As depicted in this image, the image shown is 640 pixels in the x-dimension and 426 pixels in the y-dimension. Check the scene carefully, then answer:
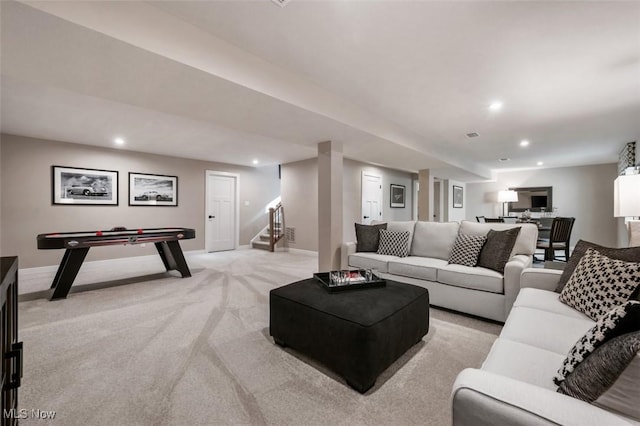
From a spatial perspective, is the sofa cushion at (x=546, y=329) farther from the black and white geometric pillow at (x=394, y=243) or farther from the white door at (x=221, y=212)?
the white door at (x=221, y=212)

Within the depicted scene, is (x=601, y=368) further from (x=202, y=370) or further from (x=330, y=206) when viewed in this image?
(x=330, y=206)

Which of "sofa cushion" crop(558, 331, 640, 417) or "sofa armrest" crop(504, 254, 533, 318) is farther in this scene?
"sofa armrest" crop(504, 254, 533, 318)

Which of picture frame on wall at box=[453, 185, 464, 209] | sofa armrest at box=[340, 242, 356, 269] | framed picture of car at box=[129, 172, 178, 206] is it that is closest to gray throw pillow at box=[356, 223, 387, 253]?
sofa armrest at box=[340, 242, 356, 269]

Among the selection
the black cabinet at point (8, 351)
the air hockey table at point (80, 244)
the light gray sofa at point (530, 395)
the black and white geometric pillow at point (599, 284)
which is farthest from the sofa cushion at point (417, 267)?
the air hockey table at point (80, 244)

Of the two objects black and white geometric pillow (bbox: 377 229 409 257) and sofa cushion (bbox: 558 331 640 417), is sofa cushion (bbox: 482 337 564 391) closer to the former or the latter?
sofa cushion (bbox: 558 331 640 417)

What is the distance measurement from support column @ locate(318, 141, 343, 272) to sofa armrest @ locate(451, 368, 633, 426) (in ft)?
10.4

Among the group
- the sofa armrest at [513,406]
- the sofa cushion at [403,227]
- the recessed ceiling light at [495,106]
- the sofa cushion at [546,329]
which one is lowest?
the sofa cushion at [546,329]

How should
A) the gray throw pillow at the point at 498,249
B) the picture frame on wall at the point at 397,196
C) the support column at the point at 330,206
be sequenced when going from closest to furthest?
the gray throw pillow at the point at 498,249 < the support column at the point at 330,206 < the picture frame on wall at the point at 397,196

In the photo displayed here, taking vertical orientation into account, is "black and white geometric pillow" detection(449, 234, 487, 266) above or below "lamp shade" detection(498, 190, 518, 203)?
below

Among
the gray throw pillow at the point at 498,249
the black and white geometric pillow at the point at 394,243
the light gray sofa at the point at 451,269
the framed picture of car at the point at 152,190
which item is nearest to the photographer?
the light gray sofa at the point at 451,269

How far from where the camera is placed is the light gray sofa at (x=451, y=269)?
259 cm

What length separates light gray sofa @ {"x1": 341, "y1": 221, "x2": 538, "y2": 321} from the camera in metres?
2.59

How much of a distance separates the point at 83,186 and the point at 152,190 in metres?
1.15

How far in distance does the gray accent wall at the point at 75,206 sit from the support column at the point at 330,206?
3947mm
